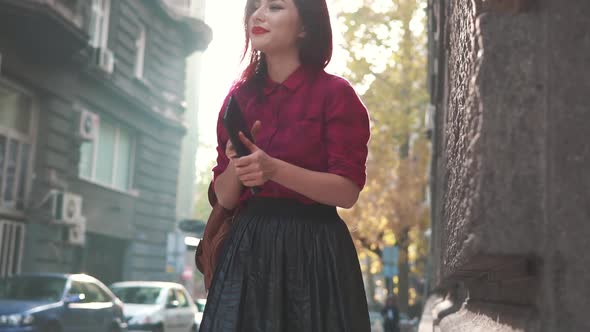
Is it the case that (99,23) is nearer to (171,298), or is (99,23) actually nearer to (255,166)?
(171,298)

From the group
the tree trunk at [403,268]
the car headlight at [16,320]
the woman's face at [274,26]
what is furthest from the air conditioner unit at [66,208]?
the woman's face at [274,26]

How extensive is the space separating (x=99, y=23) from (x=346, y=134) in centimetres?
2008

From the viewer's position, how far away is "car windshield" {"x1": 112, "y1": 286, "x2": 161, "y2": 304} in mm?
16484

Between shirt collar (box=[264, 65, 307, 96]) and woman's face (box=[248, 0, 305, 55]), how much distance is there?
0.25ft

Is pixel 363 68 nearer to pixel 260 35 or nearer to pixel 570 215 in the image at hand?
pixel 260 35

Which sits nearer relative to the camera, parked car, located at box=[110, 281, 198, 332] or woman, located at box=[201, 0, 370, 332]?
woman, located at box=[201, 0, 370, 332]

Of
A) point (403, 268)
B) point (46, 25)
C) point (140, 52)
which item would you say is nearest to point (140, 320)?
point (46, 25)

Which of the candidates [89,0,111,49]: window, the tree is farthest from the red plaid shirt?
[89,0,111,49]: window

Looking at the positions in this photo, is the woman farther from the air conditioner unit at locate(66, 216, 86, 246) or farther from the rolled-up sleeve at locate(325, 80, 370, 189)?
the air conditioner unit at locate(66, 216, 86, 246)

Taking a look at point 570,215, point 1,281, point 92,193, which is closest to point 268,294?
point 570,215

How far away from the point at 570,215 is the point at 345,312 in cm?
120

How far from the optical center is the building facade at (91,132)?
17000mm

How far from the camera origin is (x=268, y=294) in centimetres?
184

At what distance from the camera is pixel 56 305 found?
38.7 ft
